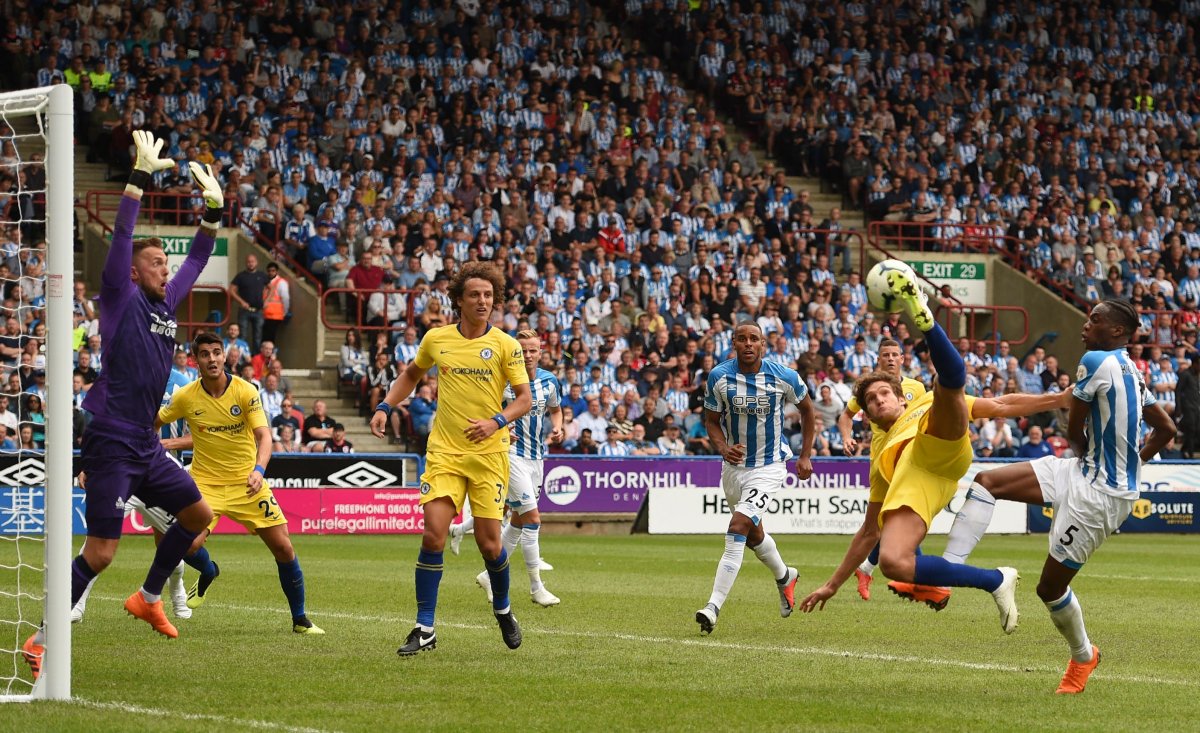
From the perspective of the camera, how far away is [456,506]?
1030cm

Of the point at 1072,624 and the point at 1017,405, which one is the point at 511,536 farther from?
the point at 1072,624

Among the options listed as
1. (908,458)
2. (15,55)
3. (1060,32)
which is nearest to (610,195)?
(15,55)

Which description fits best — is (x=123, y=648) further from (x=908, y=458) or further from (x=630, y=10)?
(x=630, y=10)

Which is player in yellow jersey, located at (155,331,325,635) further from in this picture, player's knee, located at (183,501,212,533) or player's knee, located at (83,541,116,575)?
player's knee, located at (83,541,116,575)

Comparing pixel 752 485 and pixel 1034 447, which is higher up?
pixel 752 485

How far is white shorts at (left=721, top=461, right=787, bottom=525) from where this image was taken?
13.0 metres

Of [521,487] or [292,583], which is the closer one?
[292,583]

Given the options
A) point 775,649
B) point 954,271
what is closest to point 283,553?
point 775,649

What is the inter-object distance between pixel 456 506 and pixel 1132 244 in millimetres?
28288

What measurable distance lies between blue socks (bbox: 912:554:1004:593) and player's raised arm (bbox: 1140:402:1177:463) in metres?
1.18

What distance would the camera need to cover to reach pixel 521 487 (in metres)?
15.4

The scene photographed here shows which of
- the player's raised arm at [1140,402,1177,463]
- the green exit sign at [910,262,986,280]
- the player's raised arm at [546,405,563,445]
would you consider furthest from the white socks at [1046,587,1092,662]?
A: the green exit sign at [910,262,986,280]

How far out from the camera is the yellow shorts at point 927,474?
9.38m

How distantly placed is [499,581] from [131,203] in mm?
3444
